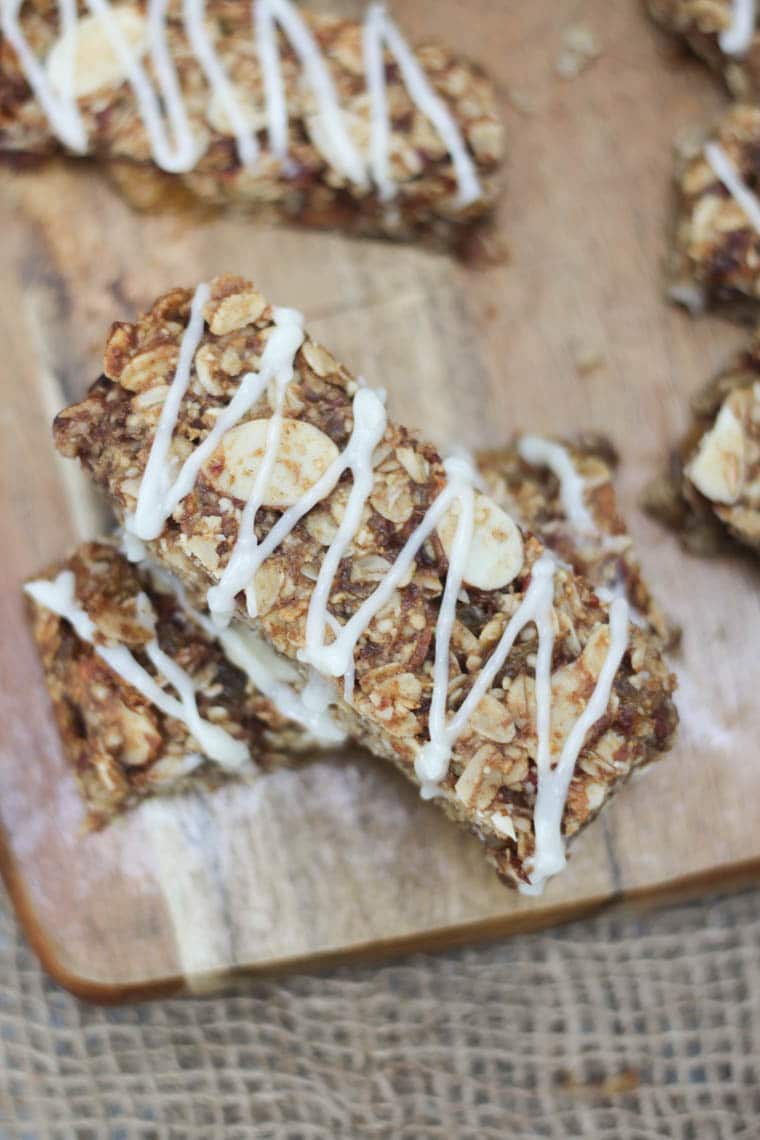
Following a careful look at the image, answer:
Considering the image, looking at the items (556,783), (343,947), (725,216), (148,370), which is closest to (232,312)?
(148,370)

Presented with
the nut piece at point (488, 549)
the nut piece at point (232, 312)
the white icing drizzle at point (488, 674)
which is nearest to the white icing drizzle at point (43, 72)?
the nut piece at point (232, 312)

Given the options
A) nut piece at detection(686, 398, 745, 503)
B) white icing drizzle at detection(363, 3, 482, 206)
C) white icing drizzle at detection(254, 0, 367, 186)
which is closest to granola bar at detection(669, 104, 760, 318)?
nut piece at detection(686, 398, 745, 503)

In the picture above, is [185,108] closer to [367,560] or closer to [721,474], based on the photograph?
[367,560]

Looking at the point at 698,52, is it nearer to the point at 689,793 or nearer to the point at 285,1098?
the point at 689,793

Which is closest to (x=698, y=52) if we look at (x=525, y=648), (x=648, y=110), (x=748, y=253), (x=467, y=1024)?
(x=648, y=110)

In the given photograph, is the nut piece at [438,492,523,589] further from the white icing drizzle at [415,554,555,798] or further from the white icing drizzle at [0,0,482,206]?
the white icing drizzle at [0,0,482,206]

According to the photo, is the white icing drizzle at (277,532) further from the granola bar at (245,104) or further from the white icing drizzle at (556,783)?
the granola bar at (245,104)
